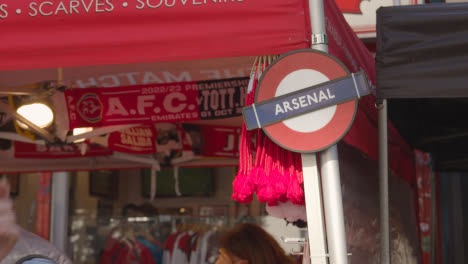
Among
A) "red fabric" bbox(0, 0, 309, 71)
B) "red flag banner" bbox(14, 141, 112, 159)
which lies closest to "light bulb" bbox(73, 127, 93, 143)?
"red flag banner" bbox(14, 141, 112, 159)

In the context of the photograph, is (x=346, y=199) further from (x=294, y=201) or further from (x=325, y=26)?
(x=325, y=26)

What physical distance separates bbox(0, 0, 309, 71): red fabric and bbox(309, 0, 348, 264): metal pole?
2.1 inches

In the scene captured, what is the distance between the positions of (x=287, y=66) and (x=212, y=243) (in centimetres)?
420

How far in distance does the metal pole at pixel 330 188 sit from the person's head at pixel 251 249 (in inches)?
21.0

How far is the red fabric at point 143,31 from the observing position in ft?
8.00

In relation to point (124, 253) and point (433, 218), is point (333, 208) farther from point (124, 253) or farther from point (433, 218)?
point (433, 218)

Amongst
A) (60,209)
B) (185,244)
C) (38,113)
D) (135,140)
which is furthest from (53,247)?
(60,209)

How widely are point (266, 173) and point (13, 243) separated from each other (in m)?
1.08

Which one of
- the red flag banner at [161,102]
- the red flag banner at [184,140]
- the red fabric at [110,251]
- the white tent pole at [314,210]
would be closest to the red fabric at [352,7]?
the red flag banner at [184,140]

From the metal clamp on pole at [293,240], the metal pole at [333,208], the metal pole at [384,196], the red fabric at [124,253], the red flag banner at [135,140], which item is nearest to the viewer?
the metal pole at [333,208]

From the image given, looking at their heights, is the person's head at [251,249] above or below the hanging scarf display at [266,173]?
below

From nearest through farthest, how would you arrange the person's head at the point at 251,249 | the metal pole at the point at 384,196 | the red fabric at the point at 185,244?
the metal pole at the point at 384,196
the person's head at the point at 251,249
the red fabric at the point at 185,244

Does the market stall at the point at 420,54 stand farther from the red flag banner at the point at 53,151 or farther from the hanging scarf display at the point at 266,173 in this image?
the red flag banner at the point at 53,151

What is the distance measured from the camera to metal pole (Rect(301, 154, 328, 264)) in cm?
231
